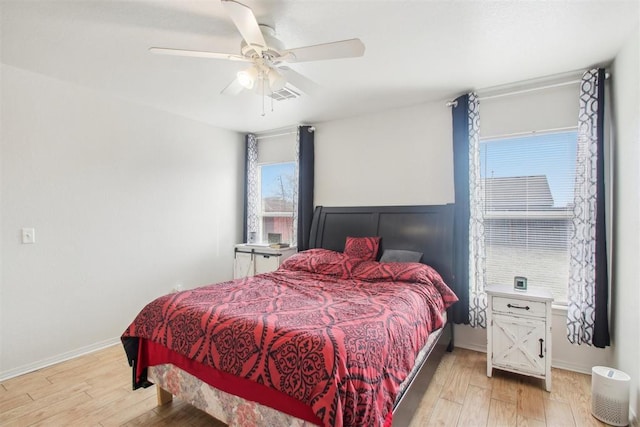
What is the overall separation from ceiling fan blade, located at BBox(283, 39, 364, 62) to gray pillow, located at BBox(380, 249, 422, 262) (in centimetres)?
201

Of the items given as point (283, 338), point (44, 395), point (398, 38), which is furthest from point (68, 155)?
point (398, 38)

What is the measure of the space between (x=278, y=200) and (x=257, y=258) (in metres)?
1.00

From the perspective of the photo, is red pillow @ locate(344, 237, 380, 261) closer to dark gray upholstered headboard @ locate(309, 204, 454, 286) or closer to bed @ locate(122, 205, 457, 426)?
dark gray upholstered headboard @ locate(309, 204, 454, 286)

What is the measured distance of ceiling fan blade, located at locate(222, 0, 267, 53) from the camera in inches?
59.1

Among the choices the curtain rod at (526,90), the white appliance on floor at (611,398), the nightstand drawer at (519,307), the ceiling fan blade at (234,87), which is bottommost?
the white appliance on floor at (611,398)

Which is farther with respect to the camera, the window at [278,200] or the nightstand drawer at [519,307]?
the window at [278,200]

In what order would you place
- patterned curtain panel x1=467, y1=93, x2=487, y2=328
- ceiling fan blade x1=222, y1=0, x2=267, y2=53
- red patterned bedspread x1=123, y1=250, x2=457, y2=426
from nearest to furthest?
red patterned bedspread x1=123, y1=250, x2=457, y2=426, ceiling fan blade x1=222, y1=0, x2=267, y2=53, patterned curtain panel x1=467, y1=93, x2=487, y2=328

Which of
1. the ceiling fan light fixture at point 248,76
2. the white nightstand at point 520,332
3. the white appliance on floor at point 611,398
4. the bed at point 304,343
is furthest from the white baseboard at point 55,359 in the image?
the white appliance on floor at point 611,398

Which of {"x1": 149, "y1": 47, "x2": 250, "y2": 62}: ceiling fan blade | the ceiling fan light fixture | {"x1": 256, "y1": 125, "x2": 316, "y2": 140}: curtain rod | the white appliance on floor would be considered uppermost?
{"x1": 256, "y1": 125, "x2": 316, "y2": 140}: curtain rod

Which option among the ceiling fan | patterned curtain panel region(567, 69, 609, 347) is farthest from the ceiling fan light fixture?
patterned curtain panel region(567, 69, 609, 347)

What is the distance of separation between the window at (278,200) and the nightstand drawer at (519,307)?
264cm

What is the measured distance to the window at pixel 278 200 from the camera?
4.62 metres

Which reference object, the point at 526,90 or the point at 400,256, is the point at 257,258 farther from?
the point at 526,90

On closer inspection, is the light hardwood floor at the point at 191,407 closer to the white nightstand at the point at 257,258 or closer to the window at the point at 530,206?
the window at the point at 530,206
